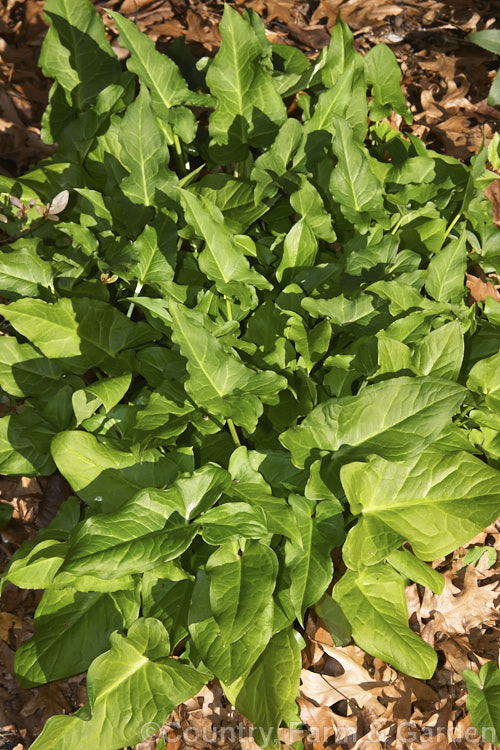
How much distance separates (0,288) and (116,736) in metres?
1.61

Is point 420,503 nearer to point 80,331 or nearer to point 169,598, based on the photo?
point 169,598

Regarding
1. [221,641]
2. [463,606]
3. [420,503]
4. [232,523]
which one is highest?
[232,523]

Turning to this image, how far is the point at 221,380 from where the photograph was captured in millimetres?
2113

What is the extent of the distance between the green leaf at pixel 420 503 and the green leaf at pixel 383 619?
154 mm

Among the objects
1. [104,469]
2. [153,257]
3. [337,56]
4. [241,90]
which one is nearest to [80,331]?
[153,257]

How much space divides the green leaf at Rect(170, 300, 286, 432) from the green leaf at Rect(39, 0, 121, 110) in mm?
1578

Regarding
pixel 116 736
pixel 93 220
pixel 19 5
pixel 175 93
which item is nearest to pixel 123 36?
pixel 175 93

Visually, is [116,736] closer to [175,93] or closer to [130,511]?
[130,511]

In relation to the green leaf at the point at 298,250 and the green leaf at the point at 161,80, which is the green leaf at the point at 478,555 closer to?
the green leaf at the point at 298,250

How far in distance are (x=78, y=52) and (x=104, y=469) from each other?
196cm

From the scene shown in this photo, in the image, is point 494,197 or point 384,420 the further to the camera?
point 494,197

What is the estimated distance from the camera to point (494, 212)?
3357 mm

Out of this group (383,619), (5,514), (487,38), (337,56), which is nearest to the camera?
(383,619)

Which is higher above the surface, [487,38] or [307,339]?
[487,38]
